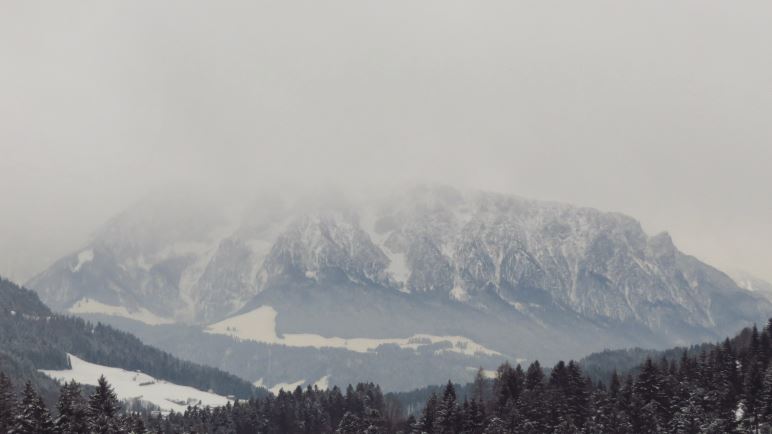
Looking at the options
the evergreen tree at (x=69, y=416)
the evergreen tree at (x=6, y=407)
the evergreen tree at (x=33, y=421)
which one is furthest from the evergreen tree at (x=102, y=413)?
the evergreen tree at (x=6, y=407)

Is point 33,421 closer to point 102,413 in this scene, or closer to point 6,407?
point 102,413

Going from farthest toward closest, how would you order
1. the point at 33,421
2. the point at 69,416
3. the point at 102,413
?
the point at 102,413
the point at 69,416
the point at 33,421

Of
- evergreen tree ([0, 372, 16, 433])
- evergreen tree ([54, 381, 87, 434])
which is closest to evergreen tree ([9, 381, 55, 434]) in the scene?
evergreen tree ([54, 381, 87, 434])

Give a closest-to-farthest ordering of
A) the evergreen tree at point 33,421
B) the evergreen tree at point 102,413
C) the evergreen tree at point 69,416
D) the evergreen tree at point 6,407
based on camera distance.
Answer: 1. the evergreen tree at point 33,421
2. the evergreen tree at point 69,416
3. the evergreen tree at point 102,413
4. the evergreen tree at point 6,407

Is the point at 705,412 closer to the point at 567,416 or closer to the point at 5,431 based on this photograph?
the point at 567,416

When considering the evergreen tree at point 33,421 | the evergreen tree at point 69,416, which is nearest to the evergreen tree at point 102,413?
the evergreen tree at point 69,416

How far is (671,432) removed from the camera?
182 metres

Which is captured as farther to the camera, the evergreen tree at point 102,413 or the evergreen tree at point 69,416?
the evergreen tree at point 102,413

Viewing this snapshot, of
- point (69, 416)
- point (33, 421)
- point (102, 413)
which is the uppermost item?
point (102, 413)

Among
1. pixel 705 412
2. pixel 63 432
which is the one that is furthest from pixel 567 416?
pixel 63 432

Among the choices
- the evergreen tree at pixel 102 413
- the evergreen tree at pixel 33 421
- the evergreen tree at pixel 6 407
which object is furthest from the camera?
the evergreen tree at pixel 6 407

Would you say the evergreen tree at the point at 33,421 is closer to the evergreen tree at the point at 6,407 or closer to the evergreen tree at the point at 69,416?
the evergreen tree at the point at 69,416

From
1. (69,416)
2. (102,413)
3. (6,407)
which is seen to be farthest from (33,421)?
(6,407)

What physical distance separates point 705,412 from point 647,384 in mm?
15256
